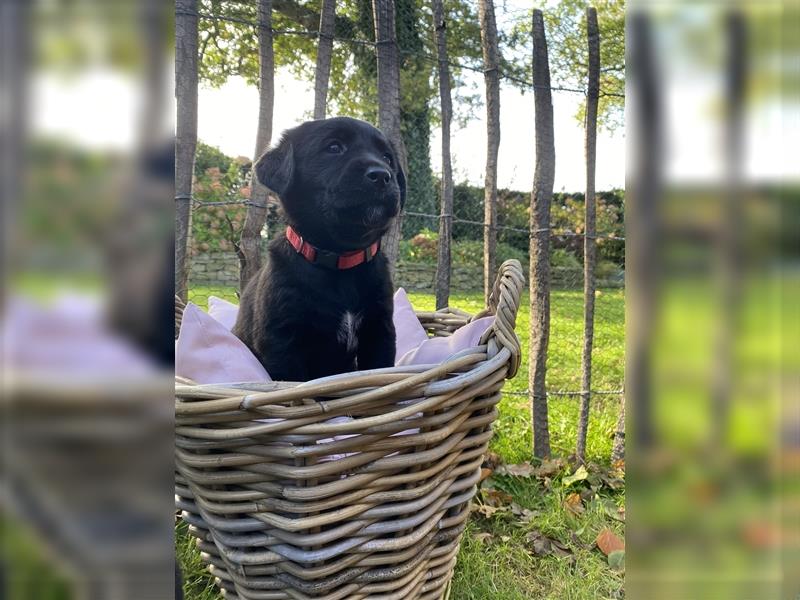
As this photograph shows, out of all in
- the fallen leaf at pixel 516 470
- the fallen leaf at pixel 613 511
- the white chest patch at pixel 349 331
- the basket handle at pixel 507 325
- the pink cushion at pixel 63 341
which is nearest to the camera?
Result: the pink cushion at pixel 63 341

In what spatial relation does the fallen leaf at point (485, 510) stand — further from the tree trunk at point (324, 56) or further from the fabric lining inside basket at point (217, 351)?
the tree trunk at point (324, 56)

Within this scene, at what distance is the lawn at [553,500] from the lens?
1.02 metres

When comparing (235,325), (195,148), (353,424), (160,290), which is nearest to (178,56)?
(195,148)

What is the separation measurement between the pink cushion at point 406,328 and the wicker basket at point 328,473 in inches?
20.1

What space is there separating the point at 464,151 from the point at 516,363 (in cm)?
81

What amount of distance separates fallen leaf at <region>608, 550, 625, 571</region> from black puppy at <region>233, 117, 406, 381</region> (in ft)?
1.78

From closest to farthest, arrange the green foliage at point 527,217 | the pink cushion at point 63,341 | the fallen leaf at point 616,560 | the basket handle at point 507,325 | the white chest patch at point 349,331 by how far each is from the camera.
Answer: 1. the pink cushion at point 63,341
2. the basket handle at point 507,325
3. the fallen leaf at point 616,560
4. the white chest patch at point 349,331
5. the green foliage at point 527,217

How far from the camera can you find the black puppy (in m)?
1.06

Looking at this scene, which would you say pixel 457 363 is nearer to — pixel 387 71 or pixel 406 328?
pixel 406 328

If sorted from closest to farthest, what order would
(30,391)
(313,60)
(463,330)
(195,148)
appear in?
1. (30,391)
2. (463,330)
3. (195,148)
4. (313,60)

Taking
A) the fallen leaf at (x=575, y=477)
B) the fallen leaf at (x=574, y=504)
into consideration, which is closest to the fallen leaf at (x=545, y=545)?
the fallen leaf at (x=574, y=504)

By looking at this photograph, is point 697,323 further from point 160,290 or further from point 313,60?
point 313,60

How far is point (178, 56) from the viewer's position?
3.96 feet


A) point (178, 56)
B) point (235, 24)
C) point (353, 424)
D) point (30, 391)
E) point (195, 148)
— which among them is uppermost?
point (235, 24)
